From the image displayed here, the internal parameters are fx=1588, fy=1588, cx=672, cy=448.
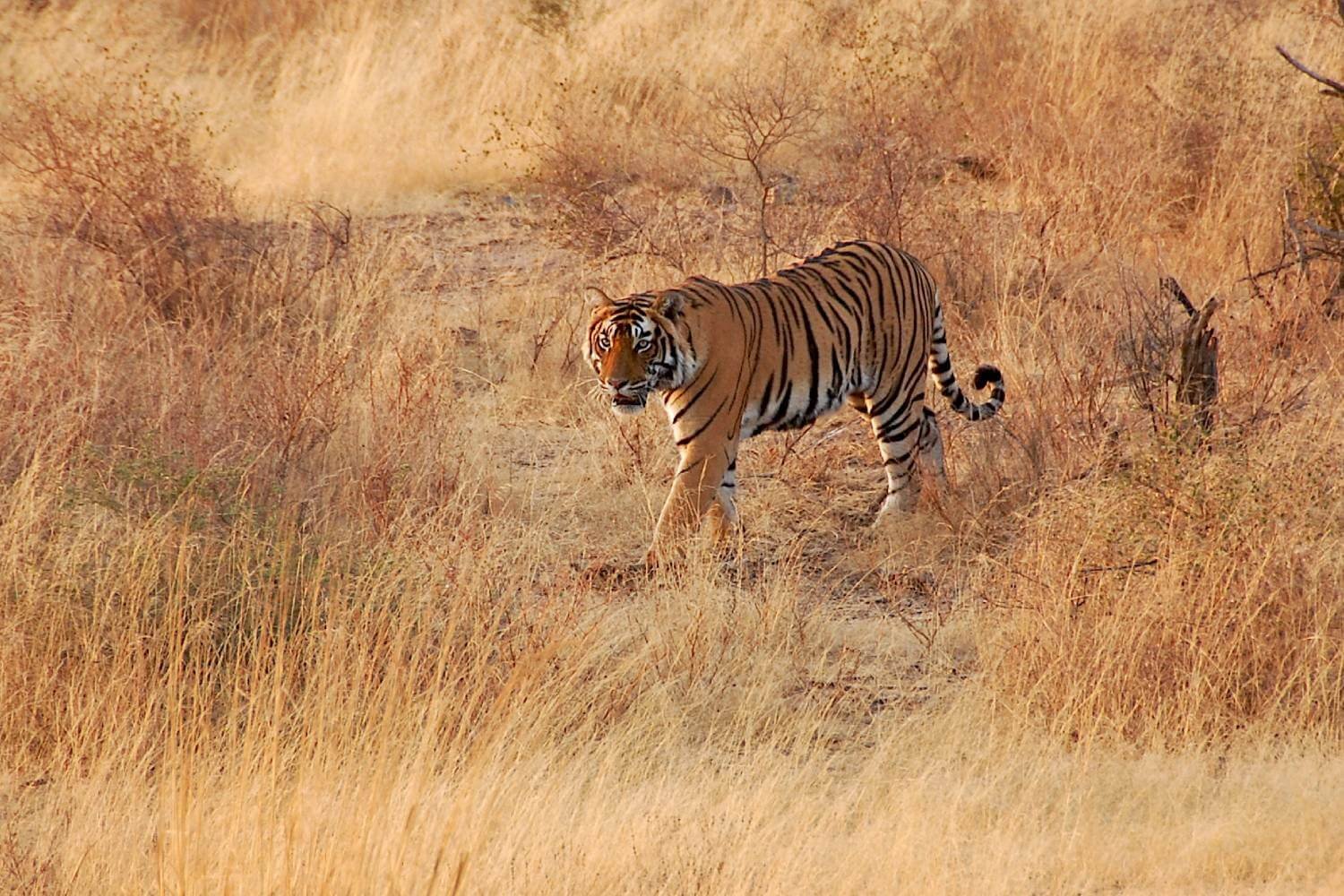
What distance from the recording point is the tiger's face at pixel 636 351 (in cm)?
554

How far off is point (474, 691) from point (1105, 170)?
594 centimetres

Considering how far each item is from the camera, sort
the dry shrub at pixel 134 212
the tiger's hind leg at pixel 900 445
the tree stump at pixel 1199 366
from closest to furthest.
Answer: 1. the tree stump at pixel 1199 366
2. the tiger's hind leg at pixel 900 445
3. the dry shrub at pixel 134 212

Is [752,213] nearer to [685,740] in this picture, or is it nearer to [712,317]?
[712,317]

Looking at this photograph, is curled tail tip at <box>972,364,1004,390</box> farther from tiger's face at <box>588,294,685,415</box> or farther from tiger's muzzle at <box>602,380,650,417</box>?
tiger's muzzle at <box>602,380,650,417</box>

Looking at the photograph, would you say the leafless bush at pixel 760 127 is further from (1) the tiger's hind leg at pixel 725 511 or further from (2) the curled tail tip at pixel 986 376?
(1) the tiger's hind leg at pixel 725 511

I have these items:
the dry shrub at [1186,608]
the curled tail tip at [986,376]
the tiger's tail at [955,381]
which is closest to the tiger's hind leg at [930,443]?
the tiger's tail at [955,381]

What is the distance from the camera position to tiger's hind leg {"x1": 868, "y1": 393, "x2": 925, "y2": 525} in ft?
20.7

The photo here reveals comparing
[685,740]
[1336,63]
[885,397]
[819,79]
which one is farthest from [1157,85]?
[685,740]

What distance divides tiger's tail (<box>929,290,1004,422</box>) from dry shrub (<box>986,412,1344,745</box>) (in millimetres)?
1521

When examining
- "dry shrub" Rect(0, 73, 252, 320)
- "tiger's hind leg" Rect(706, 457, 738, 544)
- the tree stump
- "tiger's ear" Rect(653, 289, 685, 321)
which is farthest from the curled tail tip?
"dry shrub" Rect(0, 73, 252, 320)

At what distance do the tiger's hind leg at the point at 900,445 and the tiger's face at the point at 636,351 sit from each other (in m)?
1.12

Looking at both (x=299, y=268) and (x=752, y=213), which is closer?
(x=299, y=268)

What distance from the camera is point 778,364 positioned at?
599 centimetres

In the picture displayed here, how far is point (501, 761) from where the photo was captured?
4.02 metres
